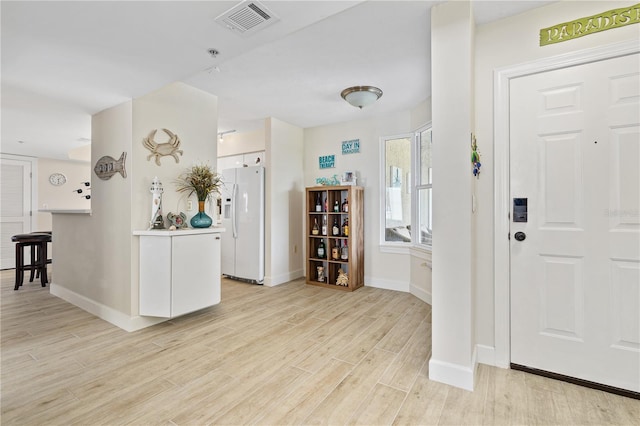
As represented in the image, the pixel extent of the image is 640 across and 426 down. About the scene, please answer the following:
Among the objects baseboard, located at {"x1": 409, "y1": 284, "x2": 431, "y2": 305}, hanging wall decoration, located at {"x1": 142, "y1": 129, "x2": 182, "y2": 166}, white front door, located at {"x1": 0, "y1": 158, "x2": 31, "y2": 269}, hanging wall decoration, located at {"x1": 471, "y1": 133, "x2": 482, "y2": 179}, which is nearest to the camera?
hanging wall decoration, located at {"x1": 471, "y1": 133, "x2": 482, "y2": 179}

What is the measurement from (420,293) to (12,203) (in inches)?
323

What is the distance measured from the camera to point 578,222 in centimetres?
195

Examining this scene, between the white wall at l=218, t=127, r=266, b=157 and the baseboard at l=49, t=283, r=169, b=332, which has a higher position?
the white wall at l=218, t=127, r=266, b=157

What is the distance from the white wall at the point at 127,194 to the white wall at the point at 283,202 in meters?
1.15

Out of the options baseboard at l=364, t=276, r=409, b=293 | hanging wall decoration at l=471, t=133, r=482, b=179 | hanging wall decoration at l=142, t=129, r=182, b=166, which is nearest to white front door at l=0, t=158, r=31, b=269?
hanging wall decoration at l=142, t=129, r=182, b=166

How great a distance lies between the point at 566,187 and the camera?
6.53 feet

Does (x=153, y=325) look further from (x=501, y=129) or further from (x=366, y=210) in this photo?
(x=501, y=129)

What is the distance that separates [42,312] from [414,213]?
15.4 ft

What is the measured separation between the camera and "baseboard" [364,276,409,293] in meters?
4.20

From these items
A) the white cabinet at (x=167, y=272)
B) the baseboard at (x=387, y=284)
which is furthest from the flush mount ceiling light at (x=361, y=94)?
the baseboard at (x=387, y=284)

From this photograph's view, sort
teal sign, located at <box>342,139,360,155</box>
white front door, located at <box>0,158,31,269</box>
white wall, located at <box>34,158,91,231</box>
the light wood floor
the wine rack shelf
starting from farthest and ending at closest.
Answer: white wall, located at <box>34,158,91,231</box> < white front door, located at <box>0,158,31,269</box> < teal sign, located at <box>342,139,360,155</box> < the wine rack shelf < the light wood floor

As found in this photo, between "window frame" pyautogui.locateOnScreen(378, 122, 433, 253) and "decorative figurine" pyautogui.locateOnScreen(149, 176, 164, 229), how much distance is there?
2.91 metres

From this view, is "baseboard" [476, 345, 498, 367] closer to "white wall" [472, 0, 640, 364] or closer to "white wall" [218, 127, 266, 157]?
"white wall" [472, 0, 640, 364]

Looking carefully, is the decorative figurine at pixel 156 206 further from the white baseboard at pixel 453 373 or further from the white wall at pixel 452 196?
the white baseboard at pixel 453 373
